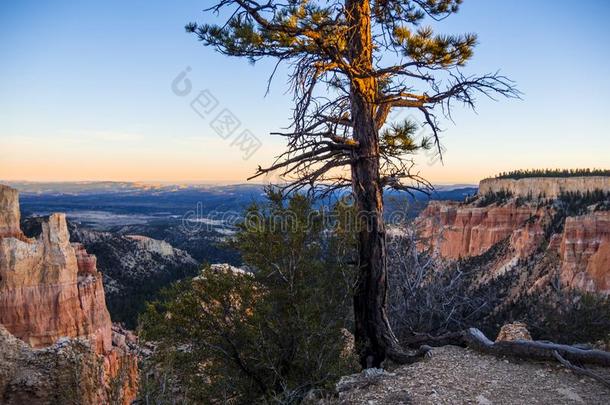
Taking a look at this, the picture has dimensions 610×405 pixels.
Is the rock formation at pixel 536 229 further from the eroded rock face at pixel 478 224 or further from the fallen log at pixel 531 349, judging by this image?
the fallen log at pixel 531 349

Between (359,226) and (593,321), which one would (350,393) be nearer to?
(359,226)

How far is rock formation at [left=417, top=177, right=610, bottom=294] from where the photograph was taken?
37625mm

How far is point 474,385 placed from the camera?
4.32 meters

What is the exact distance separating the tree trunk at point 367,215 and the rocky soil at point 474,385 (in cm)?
101

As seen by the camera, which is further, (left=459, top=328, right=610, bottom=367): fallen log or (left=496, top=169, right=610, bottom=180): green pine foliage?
(left=496, top=169, right=610, bottom=180): green pine foliage

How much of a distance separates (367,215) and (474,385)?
2547 millimetres

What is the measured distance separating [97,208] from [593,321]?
15764 centimetres

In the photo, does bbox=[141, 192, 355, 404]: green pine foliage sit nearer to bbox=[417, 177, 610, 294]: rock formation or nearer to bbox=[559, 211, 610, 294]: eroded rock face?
bbox=[417, 177, 610, 294]: rock formation

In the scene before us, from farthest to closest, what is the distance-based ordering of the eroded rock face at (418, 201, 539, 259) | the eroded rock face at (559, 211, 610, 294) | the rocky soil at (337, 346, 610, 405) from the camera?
the eroded rock face at (418, 201, 539, 259) → the eroded rock face at (559, 211, 610, 294) → the rocky soil at (337, 346, 610, 405)

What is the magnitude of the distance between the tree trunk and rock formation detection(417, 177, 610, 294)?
59.7 ft

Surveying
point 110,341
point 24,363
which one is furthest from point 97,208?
point 24,363

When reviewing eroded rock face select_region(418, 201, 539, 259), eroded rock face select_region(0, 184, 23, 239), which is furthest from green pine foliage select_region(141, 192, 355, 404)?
eroded rock face select_region(418, 201, 539, 259)

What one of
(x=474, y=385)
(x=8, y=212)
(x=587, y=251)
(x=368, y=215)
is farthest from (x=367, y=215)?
(x=587, y=251)

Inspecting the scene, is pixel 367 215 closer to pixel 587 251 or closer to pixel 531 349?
pixel 531 349
